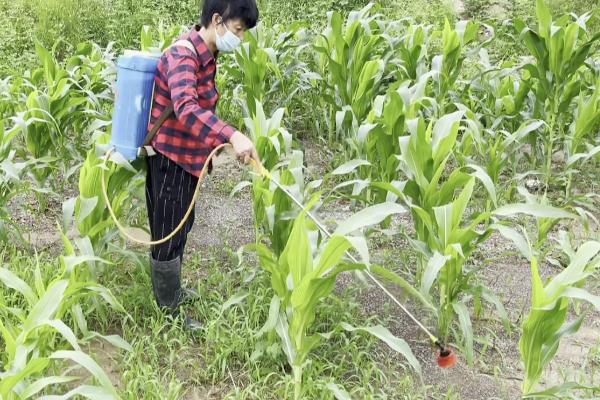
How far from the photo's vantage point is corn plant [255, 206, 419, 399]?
7.70 ft

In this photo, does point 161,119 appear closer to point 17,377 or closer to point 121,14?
point 17,377

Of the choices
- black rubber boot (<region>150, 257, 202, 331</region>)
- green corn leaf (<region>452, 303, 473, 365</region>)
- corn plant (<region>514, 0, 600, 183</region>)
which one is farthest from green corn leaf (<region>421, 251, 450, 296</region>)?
corn plant (<region>514, 0, 600, 183</region>)

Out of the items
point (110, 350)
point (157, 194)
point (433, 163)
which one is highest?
point (433, 163)

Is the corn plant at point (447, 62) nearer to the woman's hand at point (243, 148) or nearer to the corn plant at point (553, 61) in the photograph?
the corn plant at point (553, 61)

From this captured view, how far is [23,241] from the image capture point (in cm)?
364

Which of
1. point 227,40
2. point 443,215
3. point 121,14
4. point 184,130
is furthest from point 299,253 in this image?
point 121,14

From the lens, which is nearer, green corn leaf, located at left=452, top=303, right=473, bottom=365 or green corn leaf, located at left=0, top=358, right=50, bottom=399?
green corn leaf, located at left=0, top=358, right=50, bottom=399

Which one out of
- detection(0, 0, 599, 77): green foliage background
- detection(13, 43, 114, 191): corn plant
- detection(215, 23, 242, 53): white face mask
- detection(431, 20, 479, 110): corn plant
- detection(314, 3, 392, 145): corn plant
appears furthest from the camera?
detection(0, 0, 599, 77): green foliage background

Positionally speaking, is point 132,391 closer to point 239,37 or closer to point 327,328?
point 327,328

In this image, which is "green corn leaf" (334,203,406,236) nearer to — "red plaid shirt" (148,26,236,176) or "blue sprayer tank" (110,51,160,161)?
"red plaid shirt" (148,26,236,176)

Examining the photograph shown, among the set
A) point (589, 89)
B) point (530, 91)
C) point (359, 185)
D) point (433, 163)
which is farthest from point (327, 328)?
point (589, 89)

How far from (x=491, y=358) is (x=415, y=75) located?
8.53 feet

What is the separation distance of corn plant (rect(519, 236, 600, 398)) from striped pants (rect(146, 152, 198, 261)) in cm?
141

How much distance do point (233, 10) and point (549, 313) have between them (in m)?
1.53
